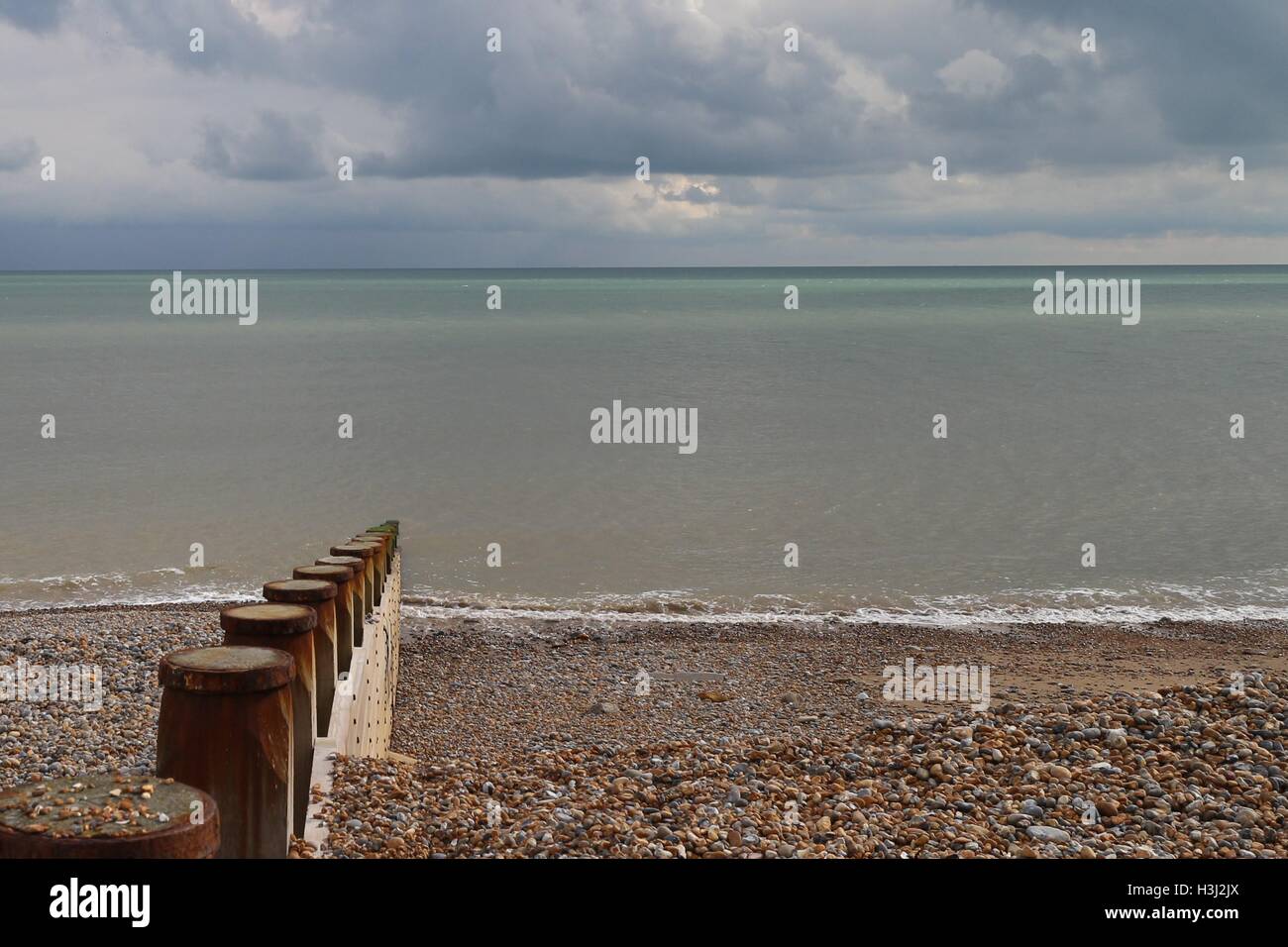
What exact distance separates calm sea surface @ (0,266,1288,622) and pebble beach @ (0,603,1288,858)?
8.60 feet

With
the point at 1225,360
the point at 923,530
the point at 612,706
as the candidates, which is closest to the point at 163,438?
the point at 923,530

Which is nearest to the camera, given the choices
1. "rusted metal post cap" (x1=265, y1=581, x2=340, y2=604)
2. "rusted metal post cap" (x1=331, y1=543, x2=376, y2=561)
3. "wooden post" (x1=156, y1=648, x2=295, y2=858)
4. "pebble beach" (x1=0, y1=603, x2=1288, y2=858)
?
"wooden post" (x1=156, y1=648, x2=295, y2=858)

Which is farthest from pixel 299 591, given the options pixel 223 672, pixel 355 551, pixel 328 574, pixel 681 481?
pixel 681 481

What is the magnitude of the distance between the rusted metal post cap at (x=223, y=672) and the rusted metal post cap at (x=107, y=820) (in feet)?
1.96

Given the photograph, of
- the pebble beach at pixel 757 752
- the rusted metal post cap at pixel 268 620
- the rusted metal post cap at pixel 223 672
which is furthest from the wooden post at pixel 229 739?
the pebble beach at pixel 757 752

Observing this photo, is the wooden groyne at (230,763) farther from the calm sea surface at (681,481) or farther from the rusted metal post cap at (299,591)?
the calm sea surface at (681,481)

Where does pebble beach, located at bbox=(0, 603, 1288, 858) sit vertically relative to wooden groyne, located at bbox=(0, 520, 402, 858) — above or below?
below

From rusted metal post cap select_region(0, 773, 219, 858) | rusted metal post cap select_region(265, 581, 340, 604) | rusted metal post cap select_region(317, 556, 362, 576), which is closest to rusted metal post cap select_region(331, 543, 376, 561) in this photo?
rusted metal post cap select_region(317, 556, 362, 576)

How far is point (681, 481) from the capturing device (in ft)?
74.0

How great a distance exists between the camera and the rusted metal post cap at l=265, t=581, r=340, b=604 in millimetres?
5184

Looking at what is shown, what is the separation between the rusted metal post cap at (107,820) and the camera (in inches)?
97.4

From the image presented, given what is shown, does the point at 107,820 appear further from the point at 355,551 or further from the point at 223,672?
the point at 355,551

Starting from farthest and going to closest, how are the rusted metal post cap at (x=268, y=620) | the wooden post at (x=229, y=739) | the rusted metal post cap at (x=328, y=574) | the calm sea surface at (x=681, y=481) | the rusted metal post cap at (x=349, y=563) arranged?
1. the calm sea surface at (x=681, y=481)
2. the rusted metal post cap at (x=349, y=563)
3. the rusted metal post cap at (x=328, y=574)
4. the rusted metal post cap at (x=268, y=620)
5. the wooden post at (x=229, y=739)

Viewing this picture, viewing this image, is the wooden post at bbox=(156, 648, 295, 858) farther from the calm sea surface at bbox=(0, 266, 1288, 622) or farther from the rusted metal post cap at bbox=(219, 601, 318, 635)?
the calm sea surface at bbox=(0, 266, 1288, 622)
